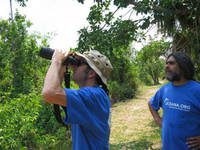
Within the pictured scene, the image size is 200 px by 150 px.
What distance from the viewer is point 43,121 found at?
7.60 meters

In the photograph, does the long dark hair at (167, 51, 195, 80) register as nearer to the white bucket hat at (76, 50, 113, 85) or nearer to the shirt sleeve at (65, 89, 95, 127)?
the white bucket hat at (76, 50, 113, 85)

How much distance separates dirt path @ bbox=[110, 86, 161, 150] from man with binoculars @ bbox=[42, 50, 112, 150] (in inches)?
234

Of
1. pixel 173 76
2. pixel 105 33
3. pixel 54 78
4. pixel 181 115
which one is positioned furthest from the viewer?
pixel 105 33

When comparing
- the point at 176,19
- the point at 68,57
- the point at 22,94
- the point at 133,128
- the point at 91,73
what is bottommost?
the point at 133,128

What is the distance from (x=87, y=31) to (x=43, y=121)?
200 centimetres

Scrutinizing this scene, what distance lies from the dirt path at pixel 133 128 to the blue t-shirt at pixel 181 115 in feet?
14.8

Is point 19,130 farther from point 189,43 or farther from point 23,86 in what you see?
point 189,43

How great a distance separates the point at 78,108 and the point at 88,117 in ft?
0.29

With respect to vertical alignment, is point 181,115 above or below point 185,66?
below

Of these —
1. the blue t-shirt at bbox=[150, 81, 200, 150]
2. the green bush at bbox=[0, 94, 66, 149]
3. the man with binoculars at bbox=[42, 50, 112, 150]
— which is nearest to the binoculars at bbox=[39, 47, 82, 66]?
the man with binoculars at bbox=[42, 50, 112, 150]

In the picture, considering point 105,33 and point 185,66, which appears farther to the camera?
point 105,33

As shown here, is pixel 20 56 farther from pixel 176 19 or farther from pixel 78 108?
pixel 78 108

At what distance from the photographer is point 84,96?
2.15m

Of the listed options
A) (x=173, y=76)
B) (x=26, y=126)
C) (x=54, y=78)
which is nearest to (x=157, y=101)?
(x=173, y=76)
